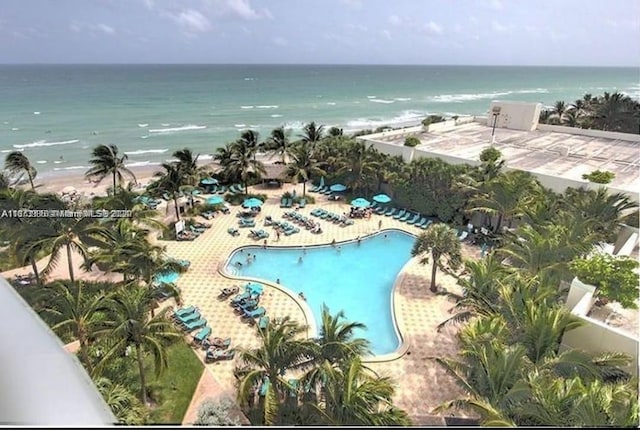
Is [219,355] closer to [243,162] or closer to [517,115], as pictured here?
[243,162]

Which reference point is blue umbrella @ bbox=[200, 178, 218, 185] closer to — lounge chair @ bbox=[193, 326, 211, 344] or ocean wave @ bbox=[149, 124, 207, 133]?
lounge chair @ bbox=[193, 326, 211, 344]

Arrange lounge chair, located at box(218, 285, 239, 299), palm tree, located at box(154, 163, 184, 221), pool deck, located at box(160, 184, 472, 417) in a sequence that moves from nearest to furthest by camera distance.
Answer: pool deck, located at box(160, 184, 472, 417) → lounge chair, located at box(218, 285, 239, 299) → palm tree, located at box(154, 163, 184, 221)

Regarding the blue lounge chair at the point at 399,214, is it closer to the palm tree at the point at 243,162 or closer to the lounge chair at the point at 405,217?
the lounge chair at the point at 405,217

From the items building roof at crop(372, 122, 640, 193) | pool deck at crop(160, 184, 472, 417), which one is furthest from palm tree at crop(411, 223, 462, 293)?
building roof at crop(372, 122, 640, 193)

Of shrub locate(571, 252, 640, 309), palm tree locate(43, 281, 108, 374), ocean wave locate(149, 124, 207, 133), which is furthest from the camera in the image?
ocean wave locate(149, 124, 207, 133)

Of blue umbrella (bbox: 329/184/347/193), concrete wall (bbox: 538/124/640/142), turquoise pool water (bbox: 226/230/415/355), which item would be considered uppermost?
concrete wall (bbox: 538/124/640/142)

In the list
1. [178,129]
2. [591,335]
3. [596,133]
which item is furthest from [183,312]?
[178,129]
